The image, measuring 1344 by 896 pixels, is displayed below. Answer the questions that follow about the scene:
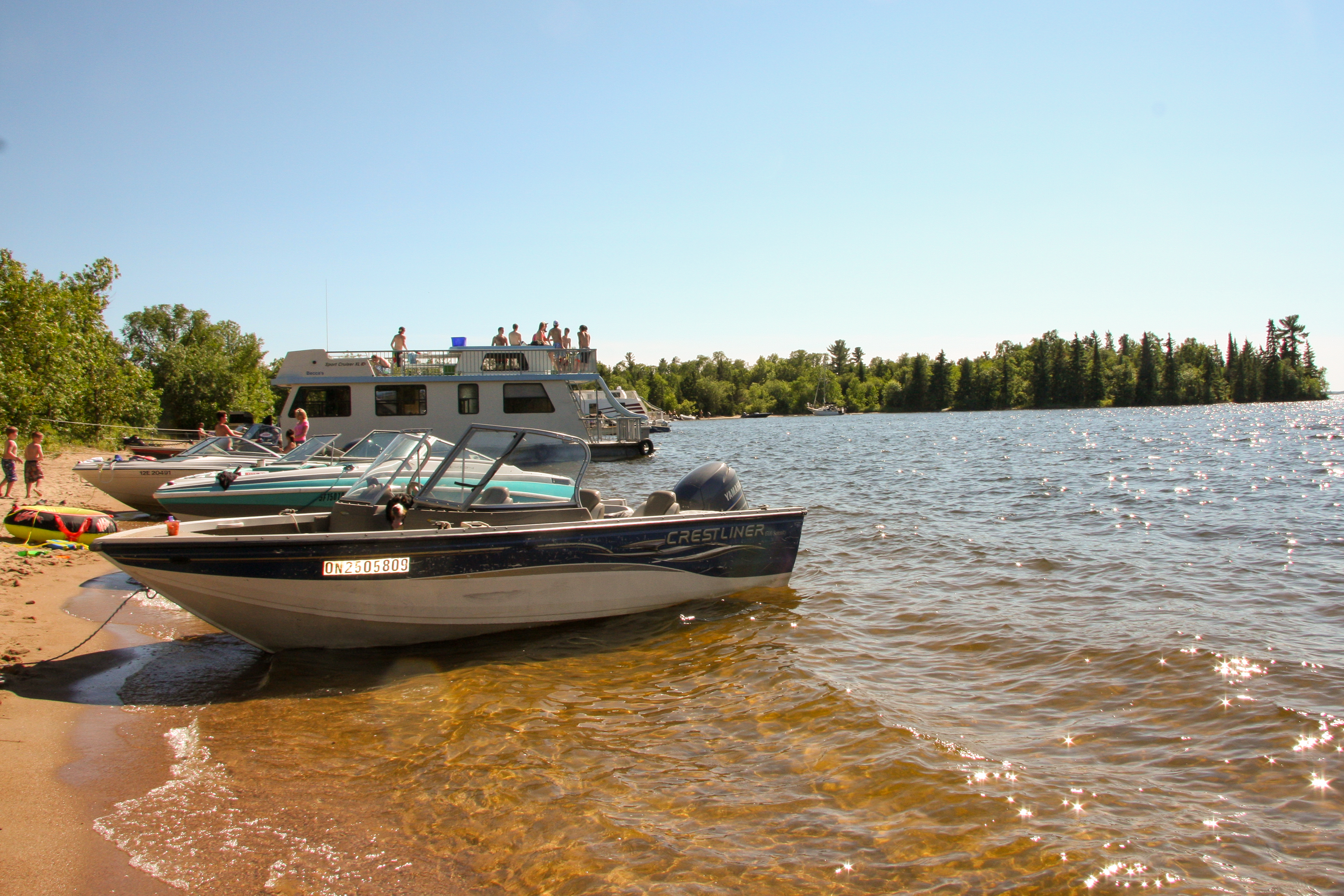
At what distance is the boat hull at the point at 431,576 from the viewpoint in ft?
20.0

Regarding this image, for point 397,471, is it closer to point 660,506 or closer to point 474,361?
point 660,506

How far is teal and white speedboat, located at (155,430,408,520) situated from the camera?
10.9 metres

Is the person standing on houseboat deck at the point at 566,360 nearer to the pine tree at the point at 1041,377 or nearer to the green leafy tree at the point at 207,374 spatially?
the green leafy tree at the point at 207,374

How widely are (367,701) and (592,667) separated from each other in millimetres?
1818

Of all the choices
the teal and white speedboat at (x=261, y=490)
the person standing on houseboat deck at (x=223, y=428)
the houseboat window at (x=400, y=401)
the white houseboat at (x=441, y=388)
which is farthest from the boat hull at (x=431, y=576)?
the houseboat window at (x=400, y=401)

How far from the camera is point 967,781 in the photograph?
4.64 metres

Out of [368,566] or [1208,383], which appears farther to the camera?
[1208,383]

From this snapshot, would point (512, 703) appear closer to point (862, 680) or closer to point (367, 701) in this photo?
point (367, 701)

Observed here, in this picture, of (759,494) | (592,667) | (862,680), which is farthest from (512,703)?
(759,494)

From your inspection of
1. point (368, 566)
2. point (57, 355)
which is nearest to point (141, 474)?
point (368, 566)

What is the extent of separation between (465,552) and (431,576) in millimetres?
347

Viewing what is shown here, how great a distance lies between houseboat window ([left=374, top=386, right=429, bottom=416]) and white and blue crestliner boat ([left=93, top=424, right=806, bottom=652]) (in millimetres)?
16721

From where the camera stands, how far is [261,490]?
434 inches

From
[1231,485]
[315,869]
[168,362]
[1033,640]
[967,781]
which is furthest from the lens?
[168,362]
